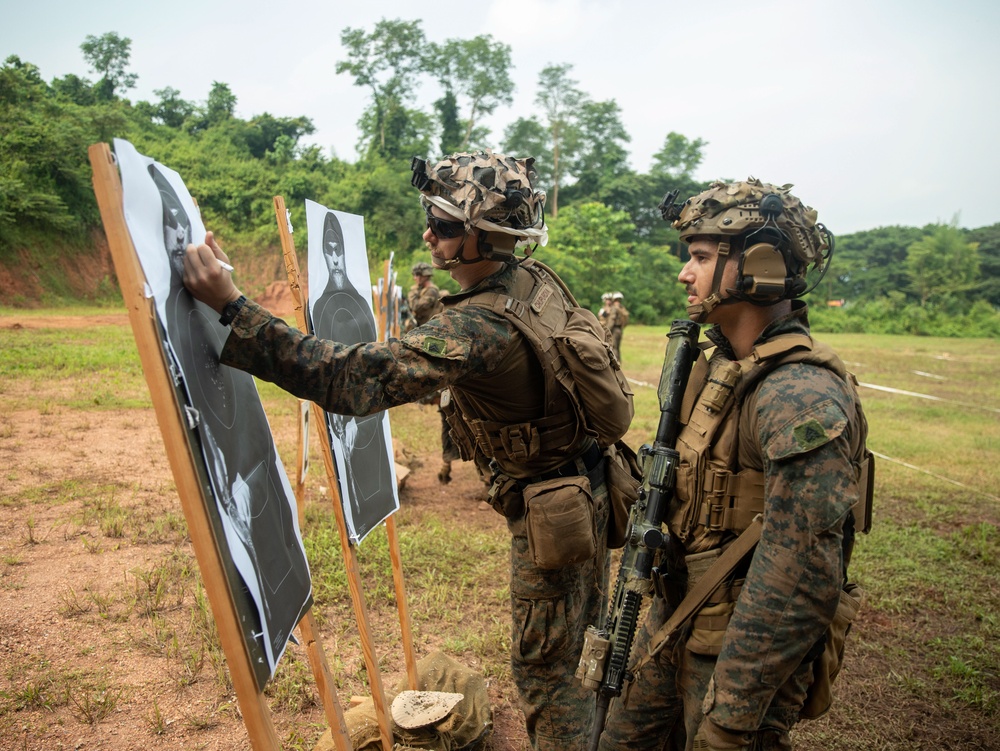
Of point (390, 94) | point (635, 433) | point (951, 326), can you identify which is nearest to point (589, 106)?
point (390, 94)

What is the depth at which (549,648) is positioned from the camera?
95.2 inches

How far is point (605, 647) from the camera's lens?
193 centimetres

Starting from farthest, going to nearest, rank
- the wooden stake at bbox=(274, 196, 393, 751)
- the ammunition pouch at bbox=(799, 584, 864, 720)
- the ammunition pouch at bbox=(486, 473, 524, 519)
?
the ammunition pouch at bbox=(486, 473, 524, 519) < the wooden stake at bbox=(274, 196, 393, 751) < the ammunition pouch at bbox=(799, 584, 864, 720)

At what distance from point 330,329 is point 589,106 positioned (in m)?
42.7

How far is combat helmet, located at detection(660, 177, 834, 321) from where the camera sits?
6.02 feet

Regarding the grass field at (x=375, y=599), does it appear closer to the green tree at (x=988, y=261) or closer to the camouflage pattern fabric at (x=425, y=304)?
the camouflage pattern fabric at (x=425, y=304)

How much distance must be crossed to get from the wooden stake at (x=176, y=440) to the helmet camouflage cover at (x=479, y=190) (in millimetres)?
990

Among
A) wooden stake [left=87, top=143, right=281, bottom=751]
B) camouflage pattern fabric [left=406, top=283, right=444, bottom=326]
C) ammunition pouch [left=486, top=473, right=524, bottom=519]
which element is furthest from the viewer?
camouflage pattern fabric [left=406, top=283, right=444, bottom=326]

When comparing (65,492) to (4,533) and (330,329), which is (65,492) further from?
(330,329)

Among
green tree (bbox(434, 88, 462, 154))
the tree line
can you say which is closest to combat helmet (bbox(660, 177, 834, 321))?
the tree line

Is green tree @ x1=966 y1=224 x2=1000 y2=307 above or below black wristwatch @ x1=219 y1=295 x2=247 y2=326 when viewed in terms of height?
above

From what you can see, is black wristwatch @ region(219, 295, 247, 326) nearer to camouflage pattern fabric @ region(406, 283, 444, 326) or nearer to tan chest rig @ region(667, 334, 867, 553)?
tan chest rig @ region(667, 334, 867, 553)

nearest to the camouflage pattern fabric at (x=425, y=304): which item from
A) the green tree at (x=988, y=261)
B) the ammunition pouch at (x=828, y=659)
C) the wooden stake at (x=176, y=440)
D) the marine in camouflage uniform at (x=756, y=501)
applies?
the marine in camouflage uniform at (x=756, y=501)

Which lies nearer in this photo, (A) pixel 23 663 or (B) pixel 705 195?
(B) pixel 705 195
